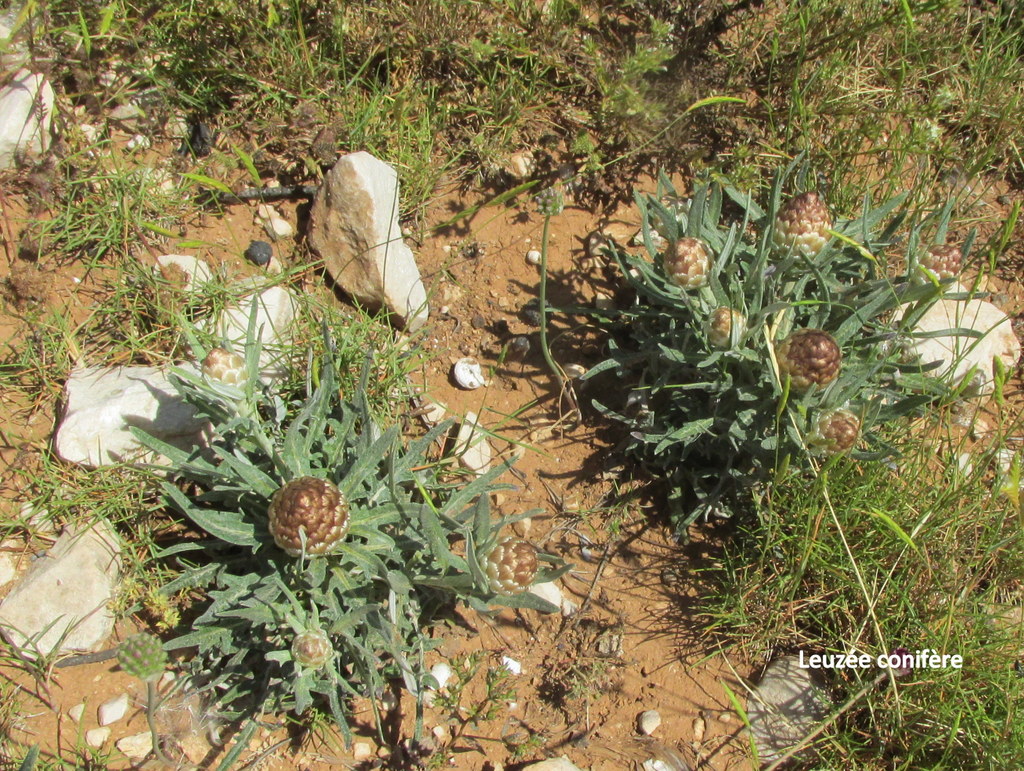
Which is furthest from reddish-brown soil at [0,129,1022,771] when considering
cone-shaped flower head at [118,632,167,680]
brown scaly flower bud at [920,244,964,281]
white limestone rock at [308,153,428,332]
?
brown scaly flower bud at [920,244,964,281]

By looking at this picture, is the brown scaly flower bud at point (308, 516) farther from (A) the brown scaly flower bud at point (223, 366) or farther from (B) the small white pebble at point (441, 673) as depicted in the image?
(B) the small white pebble at point (441, 673)

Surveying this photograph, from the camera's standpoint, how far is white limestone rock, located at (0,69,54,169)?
363 cm

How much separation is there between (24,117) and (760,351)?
3307 mm

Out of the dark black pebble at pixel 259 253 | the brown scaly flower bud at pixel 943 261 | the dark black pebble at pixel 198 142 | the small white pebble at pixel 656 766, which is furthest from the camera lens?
the dark black pebble at pixel 198 142

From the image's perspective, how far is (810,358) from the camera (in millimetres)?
2857

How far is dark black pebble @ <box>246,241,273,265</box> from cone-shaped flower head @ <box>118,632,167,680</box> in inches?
71.2

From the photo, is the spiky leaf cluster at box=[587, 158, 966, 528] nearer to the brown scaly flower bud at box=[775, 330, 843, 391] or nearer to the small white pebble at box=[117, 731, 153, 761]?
the brown scaly flower bud at box=[775, 330, 843, 391]

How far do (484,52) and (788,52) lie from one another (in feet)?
5.19

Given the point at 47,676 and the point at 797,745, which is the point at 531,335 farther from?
the point at 47,676

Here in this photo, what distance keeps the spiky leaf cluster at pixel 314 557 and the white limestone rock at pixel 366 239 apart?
73 centimetres

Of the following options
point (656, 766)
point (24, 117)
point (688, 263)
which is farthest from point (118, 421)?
point (656, 766)

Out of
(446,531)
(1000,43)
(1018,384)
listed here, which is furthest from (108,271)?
(1000,43)

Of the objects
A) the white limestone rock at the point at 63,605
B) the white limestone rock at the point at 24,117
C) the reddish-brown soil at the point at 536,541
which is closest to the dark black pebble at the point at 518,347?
the reddish-brown soil at the point at 536,541

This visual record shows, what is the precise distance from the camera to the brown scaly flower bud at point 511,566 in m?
2.68
